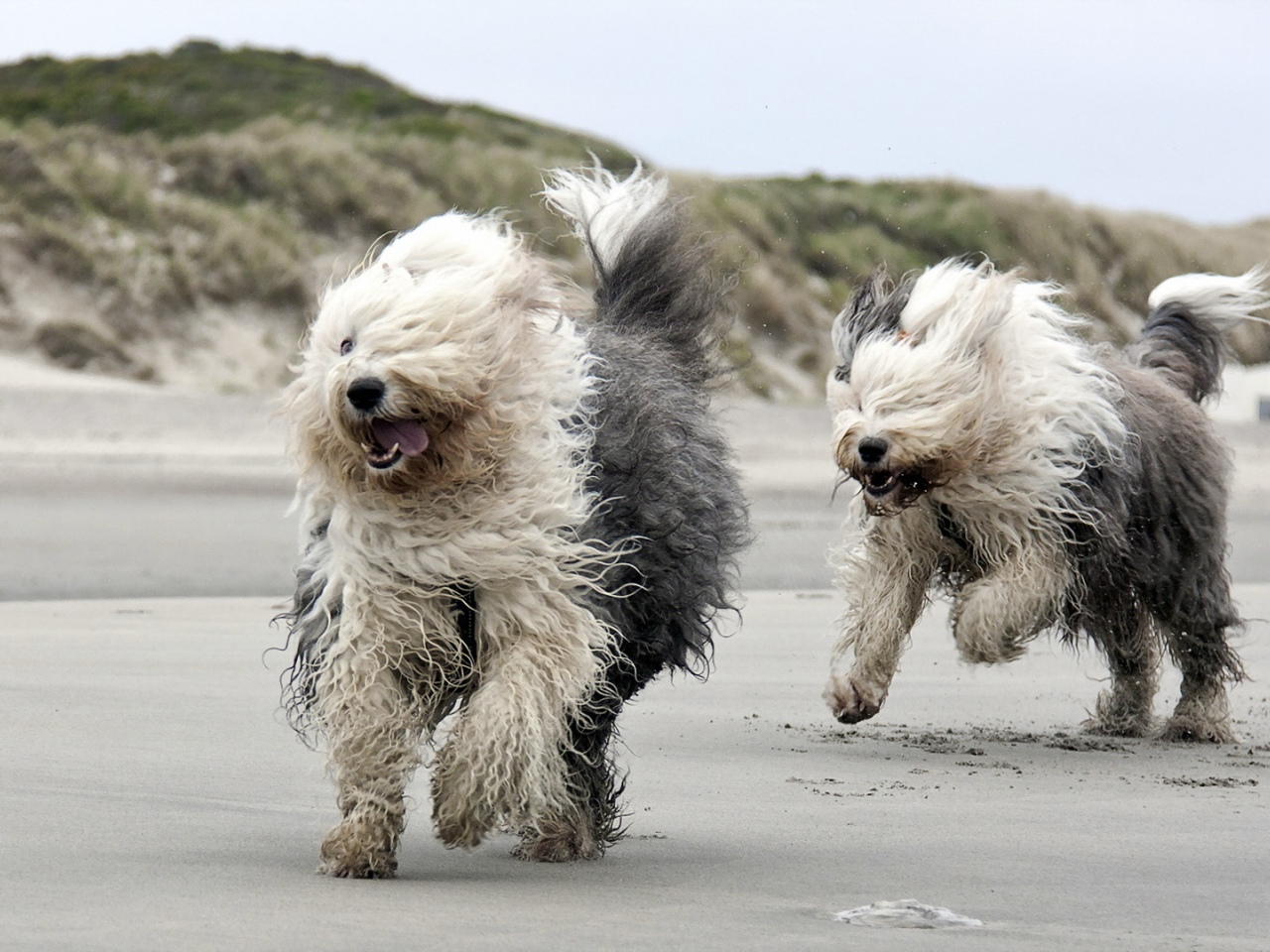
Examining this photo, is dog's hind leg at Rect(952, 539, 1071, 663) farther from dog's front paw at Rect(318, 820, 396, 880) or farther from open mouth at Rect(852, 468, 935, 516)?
dog's front paw at Rect(318, 820, 396, 880)

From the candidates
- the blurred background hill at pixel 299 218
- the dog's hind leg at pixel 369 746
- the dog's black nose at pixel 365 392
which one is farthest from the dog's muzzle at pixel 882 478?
the blurred background hill at pixel 299 218

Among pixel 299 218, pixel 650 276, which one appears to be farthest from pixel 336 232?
pixel 650 276

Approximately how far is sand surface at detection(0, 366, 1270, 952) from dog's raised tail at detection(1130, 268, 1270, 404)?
4.46 ft

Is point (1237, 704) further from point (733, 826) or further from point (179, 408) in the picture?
point (179, 408)

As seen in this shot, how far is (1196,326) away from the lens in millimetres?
7812

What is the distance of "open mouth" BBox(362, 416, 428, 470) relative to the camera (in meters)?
4.25

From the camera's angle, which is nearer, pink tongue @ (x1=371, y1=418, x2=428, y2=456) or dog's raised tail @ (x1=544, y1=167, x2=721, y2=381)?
pink tongue @ (x1=371, y1=418, x2=428, y2=456)

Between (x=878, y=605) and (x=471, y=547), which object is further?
(x=878, y=605)

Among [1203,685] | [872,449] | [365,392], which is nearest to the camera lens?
[365,392]

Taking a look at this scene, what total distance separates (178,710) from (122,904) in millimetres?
2659

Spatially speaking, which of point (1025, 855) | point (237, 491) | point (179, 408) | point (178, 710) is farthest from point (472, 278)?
point (179, 408)

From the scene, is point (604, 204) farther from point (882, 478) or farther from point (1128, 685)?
point (1128, 685)

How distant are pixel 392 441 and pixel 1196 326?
4.55 meters

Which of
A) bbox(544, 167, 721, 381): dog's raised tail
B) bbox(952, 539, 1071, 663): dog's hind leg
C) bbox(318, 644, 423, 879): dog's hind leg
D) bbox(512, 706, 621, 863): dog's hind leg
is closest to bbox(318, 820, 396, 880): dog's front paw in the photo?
bbox(318, 644, 423, 879): dog's hind leg
